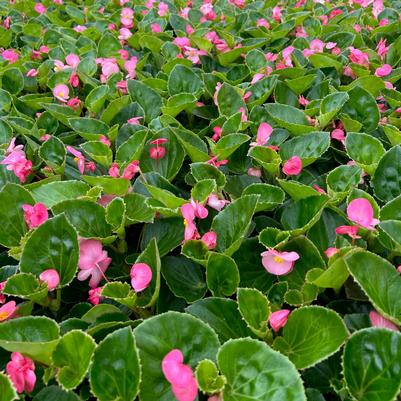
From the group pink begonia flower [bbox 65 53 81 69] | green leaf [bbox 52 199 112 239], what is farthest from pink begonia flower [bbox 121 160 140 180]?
pink begonia flower [bbox 65 53 81 69]

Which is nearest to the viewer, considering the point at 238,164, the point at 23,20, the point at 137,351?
the point at 137,351

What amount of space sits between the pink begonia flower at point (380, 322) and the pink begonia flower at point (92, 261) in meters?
0.44

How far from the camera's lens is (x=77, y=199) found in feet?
3.00

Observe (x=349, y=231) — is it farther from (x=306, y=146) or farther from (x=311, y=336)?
(x=306, y=146)

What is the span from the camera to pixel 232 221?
89 cm

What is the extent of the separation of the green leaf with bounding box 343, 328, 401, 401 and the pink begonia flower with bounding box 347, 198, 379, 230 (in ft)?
0.69

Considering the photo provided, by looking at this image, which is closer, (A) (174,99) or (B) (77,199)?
(B) (77,199)

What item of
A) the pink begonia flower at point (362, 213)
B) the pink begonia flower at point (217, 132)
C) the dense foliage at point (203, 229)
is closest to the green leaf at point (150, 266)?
the dense foliage at point (203, 229)

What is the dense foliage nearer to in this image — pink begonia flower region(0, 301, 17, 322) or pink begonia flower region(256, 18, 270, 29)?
pink begonia flower region(0, 301, 17, 322)

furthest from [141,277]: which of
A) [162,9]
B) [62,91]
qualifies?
→ [162,9]

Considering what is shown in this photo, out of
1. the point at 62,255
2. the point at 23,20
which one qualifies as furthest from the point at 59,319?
the point at 23,20

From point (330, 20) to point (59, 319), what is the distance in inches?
61.4

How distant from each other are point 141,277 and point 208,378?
204 mm

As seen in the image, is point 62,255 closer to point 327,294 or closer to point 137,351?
point 137,351
